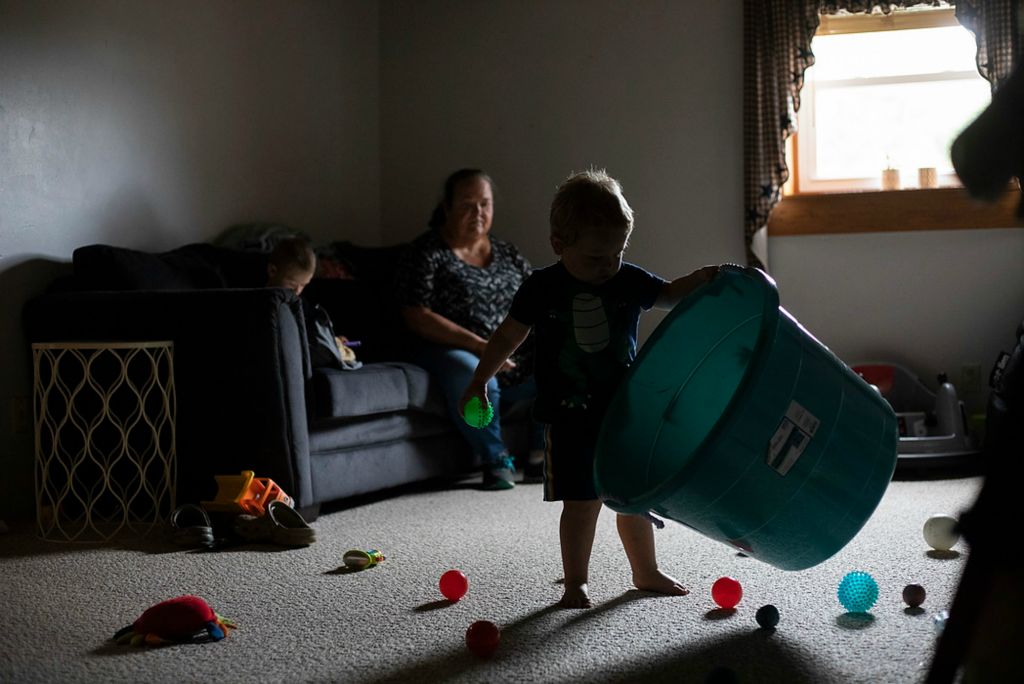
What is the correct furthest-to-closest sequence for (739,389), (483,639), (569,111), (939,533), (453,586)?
(569,111) → (939,533) → (453,586) → (483,639) → (739,389)

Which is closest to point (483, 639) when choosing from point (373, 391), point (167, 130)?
point (373, 391)

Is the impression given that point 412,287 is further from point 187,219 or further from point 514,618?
point 514,618

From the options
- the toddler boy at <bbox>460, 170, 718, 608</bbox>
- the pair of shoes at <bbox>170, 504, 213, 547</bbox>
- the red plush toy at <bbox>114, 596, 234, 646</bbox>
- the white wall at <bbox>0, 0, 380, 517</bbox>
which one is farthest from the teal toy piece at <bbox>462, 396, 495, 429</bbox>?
the white wall at <bbox>0, 0, 380, 517</bbox>

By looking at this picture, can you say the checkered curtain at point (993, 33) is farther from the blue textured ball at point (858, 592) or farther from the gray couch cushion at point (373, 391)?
the blue textured ball at point (858, 592)

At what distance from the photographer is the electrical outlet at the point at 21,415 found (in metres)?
2.97

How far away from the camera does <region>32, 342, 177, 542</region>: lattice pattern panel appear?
2748 millimetres

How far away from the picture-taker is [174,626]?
1720mm

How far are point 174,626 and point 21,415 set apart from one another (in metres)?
1.53

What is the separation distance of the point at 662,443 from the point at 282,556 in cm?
98

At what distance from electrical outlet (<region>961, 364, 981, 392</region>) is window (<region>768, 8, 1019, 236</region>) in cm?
52

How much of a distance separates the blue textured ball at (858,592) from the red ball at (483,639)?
1.91ft

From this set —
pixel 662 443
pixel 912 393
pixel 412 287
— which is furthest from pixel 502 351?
pixel 912 393

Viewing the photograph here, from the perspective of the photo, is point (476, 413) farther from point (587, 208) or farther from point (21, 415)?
point (21, 415)

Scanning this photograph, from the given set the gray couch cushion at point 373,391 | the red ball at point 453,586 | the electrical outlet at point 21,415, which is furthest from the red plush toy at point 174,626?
the electrical outlet at point 21,415
